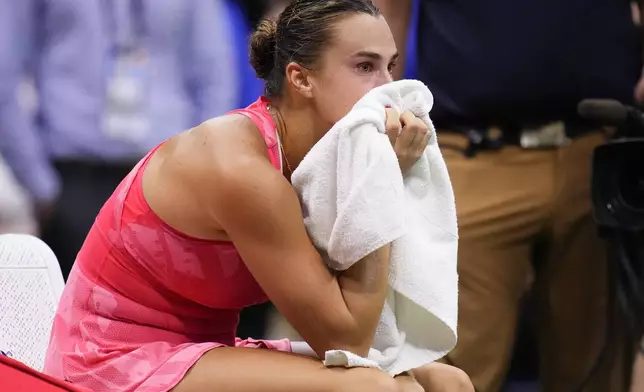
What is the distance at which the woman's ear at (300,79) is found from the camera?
1588mm

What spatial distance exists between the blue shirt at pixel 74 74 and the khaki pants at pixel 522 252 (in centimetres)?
89

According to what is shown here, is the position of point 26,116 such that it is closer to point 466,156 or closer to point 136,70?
point 136,70

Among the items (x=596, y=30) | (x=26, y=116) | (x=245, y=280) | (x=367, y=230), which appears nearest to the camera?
(x=367, y=230)

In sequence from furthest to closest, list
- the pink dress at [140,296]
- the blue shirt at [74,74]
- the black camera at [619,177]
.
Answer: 1. the blue shirt at [74,74]
2. the black camera at [619,177]
3. the pink dress at [140,296]

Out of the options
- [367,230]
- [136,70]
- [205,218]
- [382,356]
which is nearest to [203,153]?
[205,218]

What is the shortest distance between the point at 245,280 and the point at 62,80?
132cm

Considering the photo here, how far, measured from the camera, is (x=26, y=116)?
2.69 metres

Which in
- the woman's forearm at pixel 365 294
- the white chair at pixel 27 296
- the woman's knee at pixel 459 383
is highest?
the woman's forearm at pixel 365 294

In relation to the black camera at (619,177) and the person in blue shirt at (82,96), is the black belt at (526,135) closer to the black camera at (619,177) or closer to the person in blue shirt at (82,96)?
the black camera at (619,177)

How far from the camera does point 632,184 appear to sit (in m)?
2.06

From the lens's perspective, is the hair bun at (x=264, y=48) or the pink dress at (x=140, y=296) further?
the hair bun at (x=264, y=48)

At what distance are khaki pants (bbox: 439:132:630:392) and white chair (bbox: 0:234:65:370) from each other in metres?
0.72

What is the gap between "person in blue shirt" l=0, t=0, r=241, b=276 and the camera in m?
2.67

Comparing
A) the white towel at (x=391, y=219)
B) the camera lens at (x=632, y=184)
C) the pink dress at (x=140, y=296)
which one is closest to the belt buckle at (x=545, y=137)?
the camera lens at (x=632, y=184)
